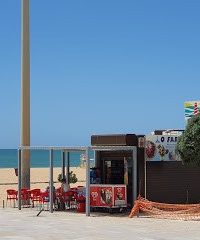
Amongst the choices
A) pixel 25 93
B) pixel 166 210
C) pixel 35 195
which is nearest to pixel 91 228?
pixel 166 210

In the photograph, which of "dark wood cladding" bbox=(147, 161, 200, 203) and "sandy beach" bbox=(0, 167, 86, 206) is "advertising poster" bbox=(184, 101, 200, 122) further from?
"sandy beach" bbox=(0, 167, 86, 206)

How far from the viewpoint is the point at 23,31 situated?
28391 mm

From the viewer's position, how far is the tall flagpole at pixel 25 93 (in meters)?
27.3

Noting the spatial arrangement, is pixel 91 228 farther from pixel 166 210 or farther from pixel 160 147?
pixel 160 147

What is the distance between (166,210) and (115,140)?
120 inches

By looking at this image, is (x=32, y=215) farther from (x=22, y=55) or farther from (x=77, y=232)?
(x=22, y=55)

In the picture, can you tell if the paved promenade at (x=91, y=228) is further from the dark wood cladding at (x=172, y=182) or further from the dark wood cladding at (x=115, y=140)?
the dark wood cladding at (x=115, y=140)

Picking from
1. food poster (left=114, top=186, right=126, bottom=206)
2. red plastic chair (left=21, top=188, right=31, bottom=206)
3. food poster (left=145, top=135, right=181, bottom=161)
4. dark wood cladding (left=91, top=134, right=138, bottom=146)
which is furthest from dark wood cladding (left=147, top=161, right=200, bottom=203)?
red plastic chair (left=21, top=188, right=31, bottom=206)

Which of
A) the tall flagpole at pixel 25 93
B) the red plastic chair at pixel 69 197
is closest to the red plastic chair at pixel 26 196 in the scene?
the tall flagpole at pixel 25 93

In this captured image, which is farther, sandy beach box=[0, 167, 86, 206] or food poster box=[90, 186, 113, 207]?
sandy beach box=[0, 167, 86, 206]

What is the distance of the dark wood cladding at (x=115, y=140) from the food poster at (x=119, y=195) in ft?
5.23

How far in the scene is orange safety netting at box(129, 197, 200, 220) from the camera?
813 inches

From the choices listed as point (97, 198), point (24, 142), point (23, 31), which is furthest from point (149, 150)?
point (23, 31)

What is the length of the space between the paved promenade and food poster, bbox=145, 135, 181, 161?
291 centimetres
